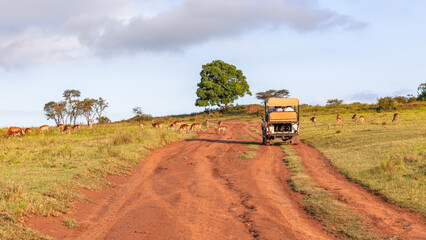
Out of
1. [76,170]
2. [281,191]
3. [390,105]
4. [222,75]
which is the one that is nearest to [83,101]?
[222,75]

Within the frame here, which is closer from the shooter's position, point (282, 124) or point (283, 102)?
point (282, 124)

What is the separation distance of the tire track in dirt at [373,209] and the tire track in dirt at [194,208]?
1196mm

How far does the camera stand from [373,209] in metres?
9.36

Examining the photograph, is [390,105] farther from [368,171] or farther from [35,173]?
[35,173]

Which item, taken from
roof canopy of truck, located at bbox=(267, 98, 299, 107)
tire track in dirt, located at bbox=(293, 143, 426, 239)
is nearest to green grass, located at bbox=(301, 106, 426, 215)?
tire track in dirt, located at bbox=(293, 143, 426, 239)

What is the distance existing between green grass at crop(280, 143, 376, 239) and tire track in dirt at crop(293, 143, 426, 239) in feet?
0.81

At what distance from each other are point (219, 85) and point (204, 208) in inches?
2735

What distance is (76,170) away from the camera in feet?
45.0

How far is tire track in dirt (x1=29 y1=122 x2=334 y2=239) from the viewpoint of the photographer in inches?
306

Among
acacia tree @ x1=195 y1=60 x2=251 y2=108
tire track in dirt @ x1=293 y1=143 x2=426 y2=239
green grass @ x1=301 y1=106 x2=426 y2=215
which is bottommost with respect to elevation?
tire track in dirt @ x1=293 y1=143 x2=426 y2=239

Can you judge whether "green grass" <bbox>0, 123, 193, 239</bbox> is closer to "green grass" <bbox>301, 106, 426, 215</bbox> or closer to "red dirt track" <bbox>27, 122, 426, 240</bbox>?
"red dirt track" <bbox>27, 122, 426, 240</bbox>

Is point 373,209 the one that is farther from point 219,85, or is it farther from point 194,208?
point 219,85

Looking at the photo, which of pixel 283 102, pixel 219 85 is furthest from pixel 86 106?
pixel 283 102

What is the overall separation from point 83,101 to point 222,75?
2779cm
